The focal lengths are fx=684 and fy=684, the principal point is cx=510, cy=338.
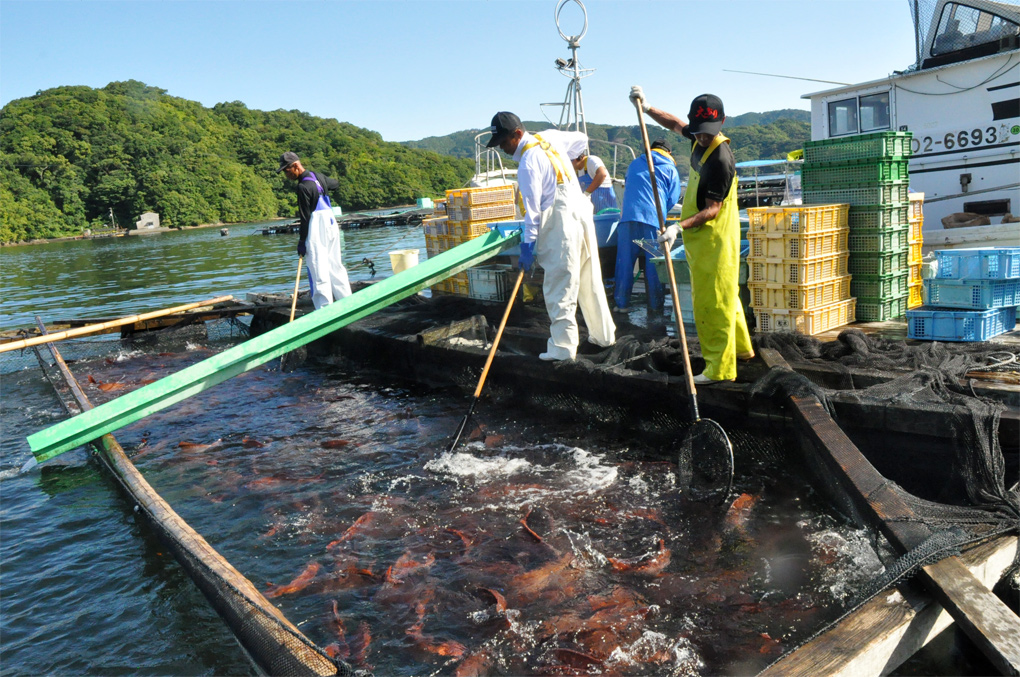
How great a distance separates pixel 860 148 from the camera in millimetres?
6926

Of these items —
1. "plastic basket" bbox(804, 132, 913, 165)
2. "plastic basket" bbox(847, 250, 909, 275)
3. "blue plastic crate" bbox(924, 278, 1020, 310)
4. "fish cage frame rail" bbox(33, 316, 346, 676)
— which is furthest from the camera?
"plastic basket" bbox(847, 250, 909, 275)

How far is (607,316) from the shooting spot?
716 centimetres

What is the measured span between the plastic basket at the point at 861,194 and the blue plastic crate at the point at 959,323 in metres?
1.38

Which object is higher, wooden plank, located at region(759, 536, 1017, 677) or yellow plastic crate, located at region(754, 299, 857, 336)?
yellow plastic crate, located at region(754, 299, 857, 336)

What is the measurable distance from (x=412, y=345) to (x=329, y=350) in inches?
107

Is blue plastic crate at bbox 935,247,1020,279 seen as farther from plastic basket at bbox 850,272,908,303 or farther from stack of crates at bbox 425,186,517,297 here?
stack of crates at bbox 425,186,517,297

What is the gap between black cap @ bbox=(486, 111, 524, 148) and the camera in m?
6.46

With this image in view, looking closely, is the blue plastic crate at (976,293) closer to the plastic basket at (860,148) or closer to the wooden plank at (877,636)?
the plastic basket at (860,148)

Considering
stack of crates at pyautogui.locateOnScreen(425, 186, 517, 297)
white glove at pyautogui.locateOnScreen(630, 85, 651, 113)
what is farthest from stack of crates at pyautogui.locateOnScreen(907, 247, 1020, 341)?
stack of crates at pyautogui.locateOnScreen(425, 186, 517, 297)

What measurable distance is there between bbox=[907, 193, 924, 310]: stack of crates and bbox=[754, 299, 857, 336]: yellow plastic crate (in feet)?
3.01

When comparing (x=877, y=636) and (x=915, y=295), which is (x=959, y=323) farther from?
(x=877, y=636)

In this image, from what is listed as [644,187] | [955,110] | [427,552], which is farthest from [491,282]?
[955,110]

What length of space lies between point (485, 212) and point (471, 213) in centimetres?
23

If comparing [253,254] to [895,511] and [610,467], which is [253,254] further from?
[895,511]
